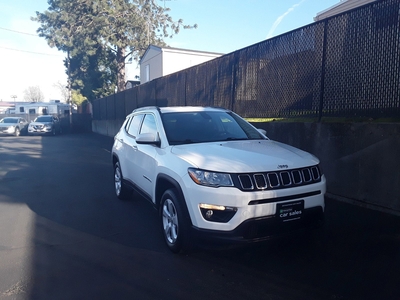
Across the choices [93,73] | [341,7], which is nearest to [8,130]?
[93,73]

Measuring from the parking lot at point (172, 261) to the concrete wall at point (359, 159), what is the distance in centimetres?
23

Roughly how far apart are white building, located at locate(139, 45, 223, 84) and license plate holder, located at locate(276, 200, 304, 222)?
24.8 meters

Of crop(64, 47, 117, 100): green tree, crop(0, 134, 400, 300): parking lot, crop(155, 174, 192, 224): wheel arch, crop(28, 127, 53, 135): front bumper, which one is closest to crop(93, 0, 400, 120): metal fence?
crop(0, 134, 400, 300): parking lot

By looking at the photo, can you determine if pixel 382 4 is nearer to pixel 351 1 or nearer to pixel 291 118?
pixel 291 118

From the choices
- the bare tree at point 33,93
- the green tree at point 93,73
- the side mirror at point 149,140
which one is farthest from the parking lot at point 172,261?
the bare tree at point 33,93

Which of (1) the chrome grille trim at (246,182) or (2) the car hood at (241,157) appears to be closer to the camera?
(1) the chrome grille trim at (246,182)

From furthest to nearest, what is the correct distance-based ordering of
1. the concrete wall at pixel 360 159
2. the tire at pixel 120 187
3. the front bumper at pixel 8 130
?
the front bumper at pixel 8 130
the tire at pixel 120 187
the concrete wall at pixel 360 159

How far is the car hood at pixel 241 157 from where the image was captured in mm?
4043

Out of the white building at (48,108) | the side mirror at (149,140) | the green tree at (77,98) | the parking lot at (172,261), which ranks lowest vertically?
the parking lot at (172,261)

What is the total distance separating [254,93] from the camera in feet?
32.4

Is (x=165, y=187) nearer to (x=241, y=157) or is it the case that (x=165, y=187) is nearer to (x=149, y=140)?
(x=149, y=140)

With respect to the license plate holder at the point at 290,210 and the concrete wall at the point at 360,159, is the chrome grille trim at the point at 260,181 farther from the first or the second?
the concrete wall at the point at 360,159

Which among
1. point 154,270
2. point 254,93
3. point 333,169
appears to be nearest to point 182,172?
point 154,270

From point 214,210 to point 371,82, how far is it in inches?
163
